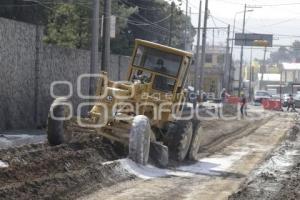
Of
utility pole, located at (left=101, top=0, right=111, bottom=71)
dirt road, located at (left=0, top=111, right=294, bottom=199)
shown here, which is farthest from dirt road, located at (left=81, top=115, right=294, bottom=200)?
utility pole, located at (left=101, top=0, right=111, bottom=71)

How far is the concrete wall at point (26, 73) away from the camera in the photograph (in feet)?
65.7

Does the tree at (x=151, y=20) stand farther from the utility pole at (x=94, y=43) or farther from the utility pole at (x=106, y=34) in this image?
the utility pole at (x=94, y=43)

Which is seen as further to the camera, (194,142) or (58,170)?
(194,142)

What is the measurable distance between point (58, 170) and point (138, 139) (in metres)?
2.17

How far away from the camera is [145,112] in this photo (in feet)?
50.7

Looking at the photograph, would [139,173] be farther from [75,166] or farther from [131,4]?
[131,4]

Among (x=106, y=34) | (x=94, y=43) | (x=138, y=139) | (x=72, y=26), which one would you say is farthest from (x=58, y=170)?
(x=72, y=26)

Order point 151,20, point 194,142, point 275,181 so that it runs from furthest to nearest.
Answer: point 151,20
point 194,142
point 275,181

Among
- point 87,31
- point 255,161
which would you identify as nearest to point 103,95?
point 255,161

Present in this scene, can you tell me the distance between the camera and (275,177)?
13.5m

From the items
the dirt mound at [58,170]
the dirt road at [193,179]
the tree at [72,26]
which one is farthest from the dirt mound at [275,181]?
the tree at [72,26]

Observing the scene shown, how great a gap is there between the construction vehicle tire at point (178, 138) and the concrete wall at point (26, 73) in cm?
637

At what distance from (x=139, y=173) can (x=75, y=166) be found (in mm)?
1376

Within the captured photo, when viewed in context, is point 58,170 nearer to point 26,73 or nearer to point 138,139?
point 138,139
